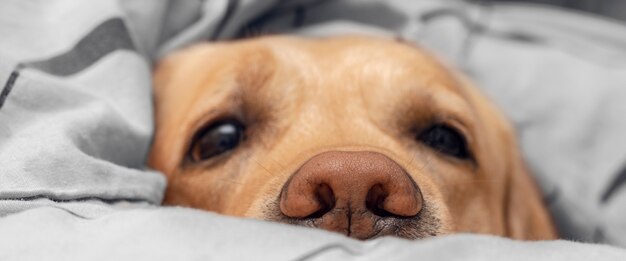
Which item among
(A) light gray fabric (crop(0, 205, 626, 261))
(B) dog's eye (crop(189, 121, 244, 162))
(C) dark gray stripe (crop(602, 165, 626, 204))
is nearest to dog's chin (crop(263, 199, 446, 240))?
(A) light gray fabric (crop(0, 205, 626, 261))

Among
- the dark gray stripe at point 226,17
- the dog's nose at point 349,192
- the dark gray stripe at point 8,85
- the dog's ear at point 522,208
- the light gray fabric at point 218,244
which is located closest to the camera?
the light gray fabric at point 218,244

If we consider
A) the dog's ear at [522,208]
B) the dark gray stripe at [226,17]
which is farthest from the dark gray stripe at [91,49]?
the dog's ear at [522,208]

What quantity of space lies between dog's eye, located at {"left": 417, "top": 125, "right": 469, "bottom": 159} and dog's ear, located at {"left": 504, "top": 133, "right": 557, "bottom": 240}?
Answer: 10.6 inches

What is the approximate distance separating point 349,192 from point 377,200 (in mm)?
58

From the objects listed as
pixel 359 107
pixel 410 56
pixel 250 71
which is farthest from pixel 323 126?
pixel 410 56

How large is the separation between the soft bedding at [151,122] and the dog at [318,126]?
13cm

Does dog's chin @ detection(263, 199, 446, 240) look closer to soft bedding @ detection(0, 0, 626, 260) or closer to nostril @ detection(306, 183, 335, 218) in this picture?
nostril @ detection(306, 183, 335, 218)

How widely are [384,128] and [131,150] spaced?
542 millimetres

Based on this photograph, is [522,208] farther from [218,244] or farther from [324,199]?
[218,244]

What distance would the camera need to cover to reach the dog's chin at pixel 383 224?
108cm

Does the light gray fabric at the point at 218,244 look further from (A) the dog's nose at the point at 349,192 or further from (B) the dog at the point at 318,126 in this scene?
(B) the dog at the point at 318,126

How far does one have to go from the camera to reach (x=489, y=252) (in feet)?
2.87

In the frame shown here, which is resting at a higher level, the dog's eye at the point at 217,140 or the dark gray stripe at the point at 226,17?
the dark gray stripe at the point at 226,17

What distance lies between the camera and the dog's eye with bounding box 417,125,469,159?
5.39 feet
